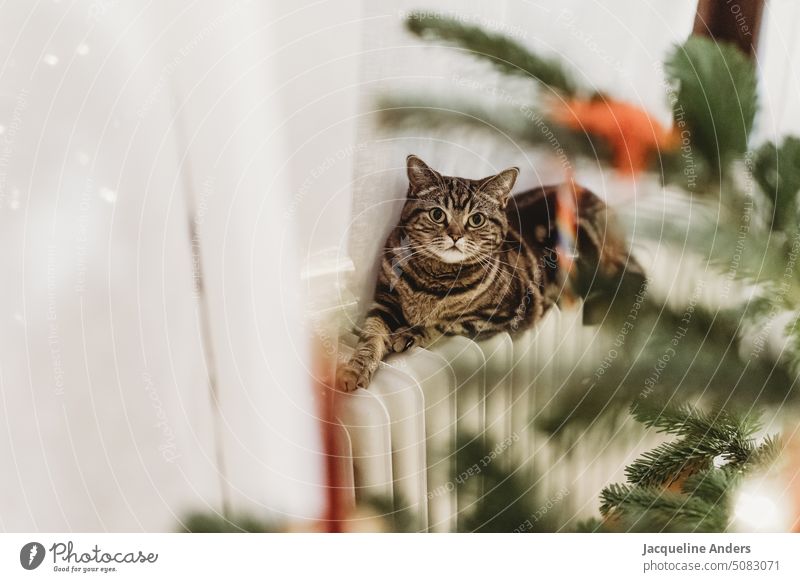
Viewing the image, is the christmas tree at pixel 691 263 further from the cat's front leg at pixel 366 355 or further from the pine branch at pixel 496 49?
the cat's front leg at pixel 366 355

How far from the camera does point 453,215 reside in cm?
52

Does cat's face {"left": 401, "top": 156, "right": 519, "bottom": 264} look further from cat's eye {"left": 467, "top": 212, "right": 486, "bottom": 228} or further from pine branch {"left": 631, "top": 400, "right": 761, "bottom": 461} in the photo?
pine branch {"left": 631, "top": 400, "right": 761, "bottom": 461}

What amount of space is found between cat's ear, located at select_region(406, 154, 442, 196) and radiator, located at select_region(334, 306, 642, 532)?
14 cm

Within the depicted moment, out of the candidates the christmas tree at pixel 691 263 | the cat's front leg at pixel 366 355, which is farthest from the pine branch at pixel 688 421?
the cat's front leg at pixel 366 355

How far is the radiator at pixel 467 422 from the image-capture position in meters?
0.54

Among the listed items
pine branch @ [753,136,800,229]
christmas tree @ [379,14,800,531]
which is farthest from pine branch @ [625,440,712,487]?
pine branch @ [753,136,800,229]

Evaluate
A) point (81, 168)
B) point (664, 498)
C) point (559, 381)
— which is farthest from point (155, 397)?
point (664, 498)

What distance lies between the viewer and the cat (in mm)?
526

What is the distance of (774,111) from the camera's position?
1.78 feet

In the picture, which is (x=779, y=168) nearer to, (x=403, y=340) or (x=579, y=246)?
(x=579, y=246)

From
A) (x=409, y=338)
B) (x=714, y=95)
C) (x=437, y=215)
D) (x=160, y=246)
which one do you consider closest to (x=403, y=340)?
(x=409, y=338)
